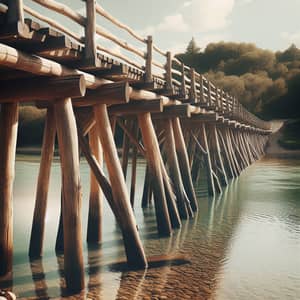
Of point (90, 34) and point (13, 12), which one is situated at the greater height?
point (90, 34)

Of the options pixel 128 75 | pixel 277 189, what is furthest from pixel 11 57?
pixel 277 189

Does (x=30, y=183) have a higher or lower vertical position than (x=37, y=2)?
lower

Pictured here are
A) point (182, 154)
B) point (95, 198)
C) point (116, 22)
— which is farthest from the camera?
point (182, 154)

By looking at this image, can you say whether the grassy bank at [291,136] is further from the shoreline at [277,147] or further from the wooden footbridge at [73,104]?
the wooden footbridge at [73,104]

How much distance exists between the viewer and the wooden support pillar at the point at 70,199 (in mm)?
5195

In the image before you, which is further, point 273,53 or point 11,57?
point 273,53

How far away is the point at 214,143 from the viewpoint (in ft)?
51.8

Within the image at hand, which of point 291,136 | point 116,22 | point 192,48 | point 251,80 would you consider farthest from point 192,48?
point 116,22

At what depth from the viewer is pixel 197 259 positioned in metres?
6.68

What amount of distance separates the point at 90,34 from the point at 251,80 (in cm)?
7888

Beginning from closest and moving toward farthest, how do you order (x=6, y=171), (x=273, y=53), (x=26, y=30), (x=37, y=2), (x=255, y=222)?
(x=26, y=30), (x=37, y=2), (x=6, y=171), (x=255, y=222), (x=273, y=53)

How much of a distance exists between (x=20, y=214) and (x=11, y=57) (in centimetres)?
756

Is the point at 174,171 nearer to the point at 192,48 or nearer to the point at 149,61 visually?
the point at 149,61

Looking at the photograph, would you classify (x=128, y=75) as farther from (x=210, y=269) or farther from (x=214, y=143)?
(x=214, y=143)
